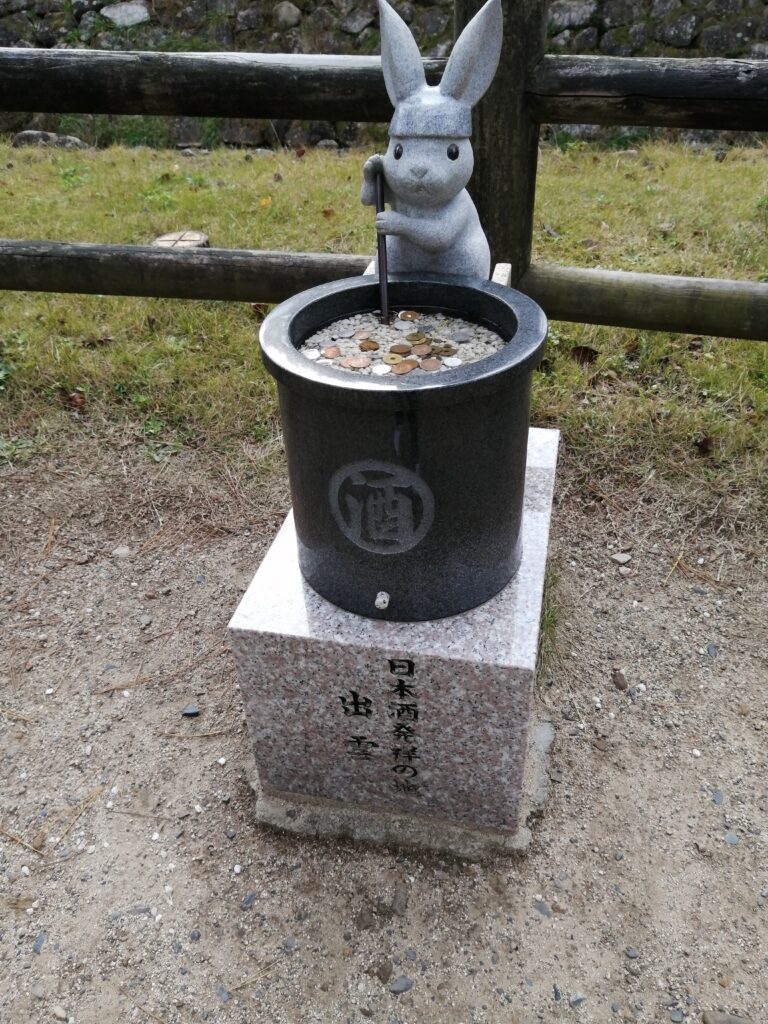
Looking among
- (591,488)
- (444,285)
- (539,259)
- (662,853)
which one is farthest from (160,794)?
(539,259)

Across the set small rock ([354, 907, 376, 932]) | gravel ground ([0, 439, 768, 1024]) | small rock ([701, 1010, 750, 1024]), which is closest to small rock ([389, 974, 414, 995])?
gravel ground ([0, 439, 768, 1024])

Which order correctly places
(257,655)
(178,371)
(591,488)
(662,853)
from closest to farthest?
1. (257,655)
2. (662,853)
3. (591,488)
4. (178,371)

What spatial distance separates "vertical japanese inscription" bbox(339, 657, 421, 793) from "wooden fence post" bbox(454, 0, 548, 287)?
4.99 feet

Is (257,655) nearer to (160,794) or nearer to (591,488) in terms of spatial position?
(160,794)

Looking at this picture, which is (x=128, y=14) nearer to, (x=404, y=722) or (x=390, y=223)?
(x=390, y=223)

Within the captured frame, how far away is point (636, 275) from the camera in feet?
9.46

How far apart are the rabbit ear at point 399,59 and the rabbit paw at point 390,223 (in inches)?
9.8

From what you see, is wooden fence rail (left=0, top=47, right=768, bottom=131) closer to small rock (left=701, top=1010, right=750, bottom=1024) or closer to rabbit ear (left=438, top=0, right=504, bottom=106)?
rabbit ear (left=438, top=0, right=504, bottom=106)

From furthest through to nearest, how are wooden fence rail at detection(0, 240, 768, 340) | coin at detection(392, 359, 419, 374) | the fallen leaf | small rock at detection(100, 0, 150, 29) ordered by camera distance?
small rock at detection(100, 0, 150, 29)
the fallen leaf
wooden fence rail at detection(0, 240, 768, 340)
coin at detection(392, 359, 419, 374)

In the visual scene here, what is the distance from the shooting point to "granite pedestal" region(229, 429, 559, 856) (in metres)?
1.76

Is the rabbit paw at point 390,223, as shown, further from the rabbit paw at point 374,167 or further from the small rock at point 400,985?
the small rock at point 400,985

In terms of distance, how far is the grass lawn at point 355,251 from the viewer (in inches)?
127

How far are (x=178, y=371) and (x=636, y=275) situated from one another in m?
1.96

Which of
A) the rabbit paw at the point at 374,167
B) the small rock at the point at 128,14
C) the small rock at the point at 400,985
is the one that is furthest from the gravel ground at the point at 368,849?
the small rock at the point at 128,14
